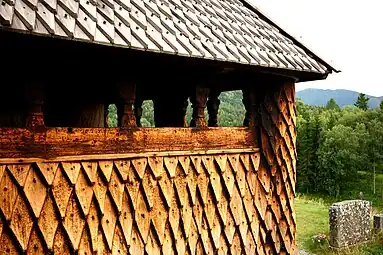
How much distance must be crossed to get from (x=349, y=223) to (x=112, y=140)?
572 inches

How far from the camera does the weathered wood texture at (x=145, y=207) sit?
331 cm

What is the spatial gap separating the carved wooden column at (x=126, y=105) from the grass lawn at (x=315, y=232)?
13389mm

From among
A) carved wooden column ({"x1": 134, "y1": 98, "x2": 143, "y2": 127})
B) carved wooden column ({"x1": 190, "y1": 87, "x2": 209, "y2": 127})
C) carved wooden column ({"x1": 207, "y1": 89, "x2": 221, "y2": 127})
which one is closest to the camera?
carved wooden column ({"x1": 190, "y1": 87, "x2": 209, "y2": 127})

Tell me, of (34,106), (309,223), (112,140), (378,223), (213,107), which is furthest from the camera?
(309,223)

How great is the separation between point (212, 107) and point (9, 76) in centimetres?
270

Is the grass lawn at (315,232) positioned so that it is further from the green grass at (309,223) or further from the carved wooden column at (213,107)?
the carved wooden column at (213,107)

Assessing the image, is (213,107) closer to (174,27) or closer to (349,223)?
(174,27)

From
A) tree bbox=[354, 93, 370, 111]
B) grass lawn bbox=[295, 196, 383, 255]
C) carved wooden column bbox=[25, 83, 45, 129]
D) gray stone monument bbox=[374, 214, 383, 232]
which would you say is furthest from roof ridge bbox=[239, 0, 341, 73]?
tree bbox=[354, 93, 370, 111]

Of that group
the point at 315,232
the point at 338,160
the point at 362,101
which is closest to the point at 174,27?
the point at 315,232

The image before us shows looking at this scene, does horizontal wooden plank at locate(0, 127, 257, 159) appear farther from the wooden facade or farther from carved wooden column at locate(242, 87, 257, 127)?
carved wooden column at locate(242, 87, 257, 127)

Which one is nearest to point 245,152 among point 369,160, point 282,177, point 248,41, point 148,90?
point 282,177

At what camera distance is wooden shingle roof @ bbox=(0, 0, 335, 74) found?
9.87 feet

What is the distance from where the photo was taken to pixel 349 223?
53.7 feet

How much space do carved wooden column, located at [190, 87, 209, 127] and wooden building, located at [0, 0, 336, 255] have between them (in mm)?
14
